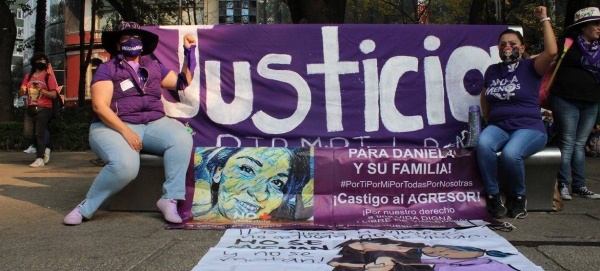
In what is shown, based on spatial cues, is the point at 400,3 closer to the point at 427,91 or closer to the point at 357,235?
the point at 427,91

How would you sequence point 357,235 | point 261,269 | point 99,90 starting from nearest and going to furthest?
point 261,269, point 357,235, point 99,90

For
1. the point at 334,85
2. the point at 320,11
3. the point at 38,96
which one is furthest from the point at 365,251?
the point at 38,96

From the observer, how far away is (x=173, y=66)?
5059 millimetres

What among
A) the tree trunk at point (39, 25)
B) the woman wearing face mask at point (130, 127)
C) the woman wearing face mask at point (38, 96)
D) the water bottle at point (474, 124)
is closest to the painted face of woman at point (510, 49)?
the water bottle at point (474, 124)

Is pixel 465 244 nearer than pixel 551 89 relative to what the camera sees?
Yes

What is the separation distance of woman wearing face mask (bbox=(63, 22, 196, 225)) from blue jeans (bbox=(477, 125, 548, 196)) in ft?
7.65

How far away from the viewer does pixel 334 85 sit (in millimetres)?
4945

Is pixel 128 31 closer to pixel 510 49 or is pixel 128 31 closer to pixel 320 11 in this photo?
pixel 510 49

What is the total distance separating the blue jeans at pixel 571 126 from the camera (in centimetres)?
489

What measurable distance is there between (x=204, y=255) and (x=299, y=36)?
253 centimetres

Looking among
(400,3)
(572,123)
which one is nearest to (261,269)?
(572,123)

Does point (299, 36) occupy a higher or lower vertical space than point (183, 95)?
higher

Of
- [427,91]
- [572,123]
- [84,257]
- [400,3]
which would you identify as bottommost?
[84,257]

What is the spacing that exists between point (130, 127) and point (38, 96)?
176 inches
